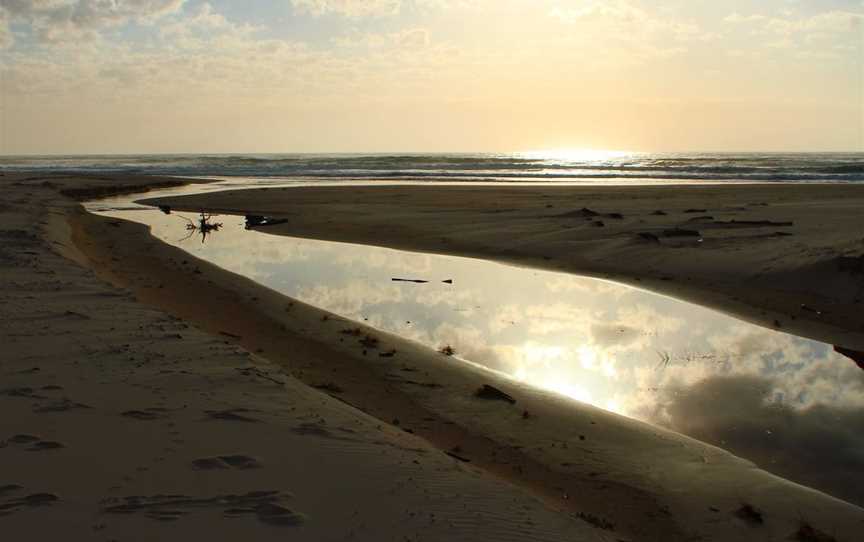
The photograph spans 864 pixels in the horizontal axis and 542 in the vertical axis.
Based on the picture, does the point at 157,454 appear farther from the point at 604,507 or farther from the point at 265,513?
the point at 604,507

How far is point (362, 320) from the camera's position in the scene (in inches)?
513

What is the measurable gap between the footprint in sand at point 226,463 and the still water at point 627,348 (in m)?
4.83

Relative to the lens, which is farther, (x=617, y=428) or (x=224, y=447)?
(x=617, y=428)

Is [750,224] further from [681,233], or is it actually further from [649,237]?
[649,237]

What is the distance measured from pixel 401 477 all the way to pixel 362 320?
7.42m

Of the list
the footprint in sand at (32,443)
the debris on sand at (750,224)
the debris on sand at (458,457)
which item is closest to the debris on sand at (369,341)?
the debris on sand at (458,457)

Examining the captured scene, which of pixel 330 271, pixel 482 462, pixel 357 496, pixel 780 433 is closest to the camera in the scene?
pixel 357 496

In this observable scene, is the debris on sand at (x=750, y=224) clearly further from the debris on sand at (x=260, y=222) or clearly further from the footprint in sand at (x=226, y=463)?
the footprint in sand at (x=226, y=463)

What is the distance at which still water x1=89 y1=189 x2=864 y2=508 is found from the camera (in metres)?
7.99

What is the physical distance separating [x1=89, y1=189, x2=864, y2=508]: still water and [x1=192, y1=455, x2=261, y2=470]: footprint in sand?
15.8ft

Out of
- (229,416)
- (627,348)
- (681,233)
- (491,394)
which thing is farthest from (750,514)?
(681,233)

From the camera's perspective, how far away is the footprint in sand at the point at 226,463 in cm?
547

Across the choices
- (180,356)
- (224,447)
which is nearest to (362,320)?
(180,356)

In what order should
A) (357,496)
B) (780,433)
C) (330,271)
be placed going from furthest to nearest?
(330,271) → (780,433) → (357,496)
